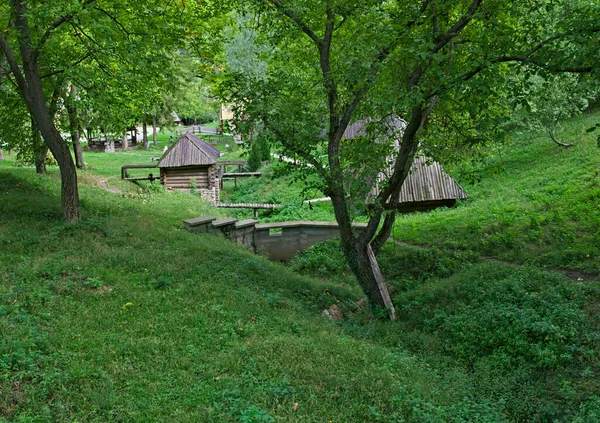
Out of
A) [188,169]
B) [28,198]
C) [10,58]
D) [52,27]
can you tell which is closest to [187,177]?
[188,169]

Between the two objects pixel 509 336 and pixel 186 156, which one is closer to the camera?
pixel 509 336

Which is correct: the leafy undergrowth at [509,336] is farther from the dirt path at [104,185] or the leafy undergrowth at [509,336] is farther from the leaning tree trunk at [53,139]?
Answer: the dirt path at [104,185]

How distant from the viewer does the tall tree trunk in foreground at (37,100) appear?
10.5 m

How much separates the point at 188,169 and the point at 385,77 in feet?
65.0

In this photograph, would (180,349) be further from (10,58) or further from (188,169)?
(188,169)

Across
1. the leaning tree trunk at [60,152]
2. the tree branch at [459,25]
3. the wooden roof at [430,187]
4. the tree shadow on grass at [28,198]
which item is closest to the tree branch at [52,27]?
the leaning tree trunk at [60,152]

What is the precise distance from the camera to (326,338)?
7320 mm

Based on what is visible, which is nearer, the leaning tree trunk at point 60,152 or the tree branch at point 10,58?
the tree branch at point 10,58

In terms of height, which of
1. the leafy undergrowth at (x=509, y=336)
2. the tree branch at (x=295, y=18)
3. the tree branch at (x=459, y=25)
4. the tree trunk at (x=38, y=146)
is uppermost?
the tree branch at (x=295, y=18)

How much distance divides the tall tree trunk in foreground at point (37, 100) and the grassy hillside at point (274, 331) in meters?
0.69

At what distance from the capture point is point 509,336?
24.8 feet

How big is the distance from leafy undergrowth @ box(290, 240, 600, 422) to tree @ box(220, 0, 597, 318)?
1.28 metres

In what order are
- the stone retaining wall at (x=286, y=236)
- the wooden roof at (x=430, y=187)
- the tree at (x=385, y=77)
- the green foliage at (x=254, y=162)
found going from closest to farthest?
the tree at (x=385, y=77), the stone retaining wall at (x=286, y=236), the wooden roof at (x=430, y=187), the green foliage at (x=254, y=162)

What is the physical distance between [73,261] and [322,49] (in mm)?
6307
